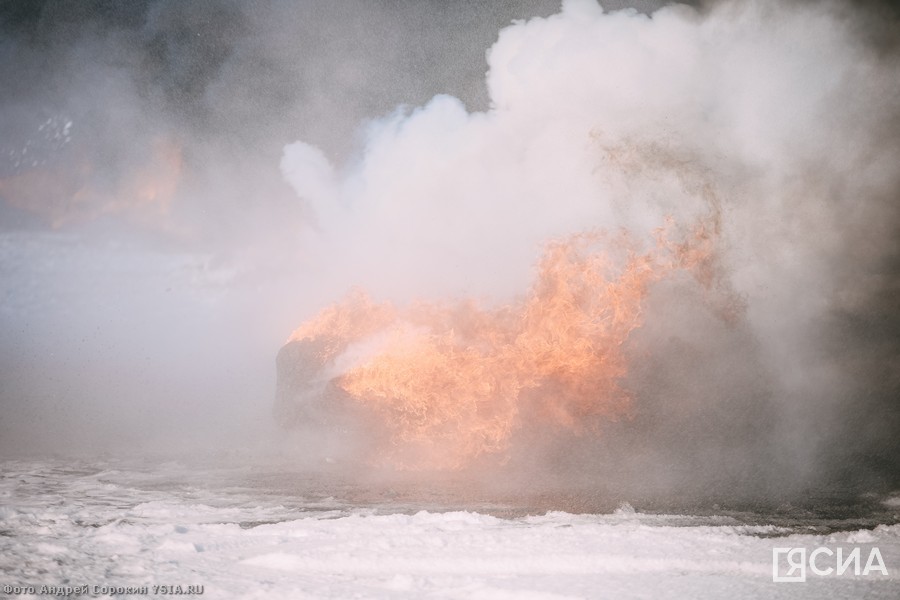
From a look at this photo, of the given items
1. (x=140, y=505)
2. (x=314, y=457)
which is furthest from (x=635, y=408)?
(x=140, y=505)

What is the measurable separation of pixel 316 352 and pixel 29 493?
8533 millimetres

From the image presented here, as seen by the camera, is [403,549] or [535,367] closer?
[403,549]

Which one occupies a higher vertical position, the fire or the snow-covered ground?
the fire

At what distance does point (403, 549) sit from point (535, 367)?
7.30 m

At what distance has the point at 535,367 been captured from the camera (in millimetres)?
13062

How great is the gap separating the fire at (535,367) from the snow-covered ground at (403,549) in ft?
13.0

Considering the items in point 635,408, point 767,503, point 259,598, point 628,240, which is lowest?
point 259,598

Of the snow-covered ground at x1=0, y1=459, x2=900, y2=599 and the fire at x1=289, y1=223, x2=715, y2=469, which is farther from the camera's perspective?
the fire at x1=289, y1=223, x2=715, y2=469

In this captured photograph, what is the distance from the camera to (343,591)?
5.30 metres

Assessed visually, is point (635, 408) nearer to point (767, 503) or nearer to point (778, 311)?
point (767, 503)

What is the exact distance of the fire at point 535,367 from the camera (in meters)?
12.9

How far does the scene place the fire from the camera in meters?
12.9

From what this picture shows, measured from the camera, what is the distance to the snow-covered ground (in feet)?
17.7

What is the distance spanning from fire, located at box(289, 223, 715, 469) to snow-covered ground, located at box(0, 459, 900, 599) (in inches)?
156
